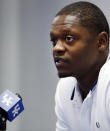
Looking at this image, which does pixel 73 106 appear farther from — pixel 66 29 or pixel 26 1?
pixel 26 1

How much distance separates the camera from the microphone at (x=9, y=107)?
30.6 inches

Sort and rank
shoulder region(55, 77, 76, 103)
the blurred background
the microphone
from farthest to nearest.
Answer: the blurred background, shoulder region(55, 77, 76, 103), the microphone

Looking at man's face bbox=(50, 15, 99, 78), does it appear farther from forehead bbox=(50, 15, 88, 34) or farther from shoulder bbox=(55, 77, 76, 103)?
shoulder bbox=(55, 77, 76, 103)

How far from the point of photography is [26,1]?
1939mm

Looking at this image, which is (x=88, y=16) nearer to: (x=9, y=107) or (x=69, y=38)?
(x=69, y=38)

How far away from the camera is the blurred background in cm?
192

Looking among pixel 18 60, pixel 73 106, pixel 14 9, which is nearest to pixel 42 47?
pixel 18 60

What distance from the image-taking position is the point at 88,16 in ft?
2.89

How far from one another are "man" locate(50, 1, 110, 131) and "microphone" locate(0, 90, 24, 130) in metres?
0.15

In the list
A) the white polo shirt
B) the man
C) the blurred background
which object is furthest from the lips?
the blurred background

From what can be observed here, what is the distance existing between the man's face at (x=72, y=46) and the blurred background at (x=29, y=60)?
1.02m

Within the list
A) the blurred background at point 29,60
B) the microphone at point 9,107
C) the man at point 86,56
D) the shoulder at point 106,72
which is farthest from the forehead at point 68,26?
the blurred background at point 29,60

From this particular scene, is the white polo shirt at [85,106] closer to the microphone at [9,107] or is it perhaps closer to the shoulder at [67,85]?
the shoulder at [67,85]

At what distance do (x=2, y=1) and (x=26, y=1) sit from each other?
6.2 inches
